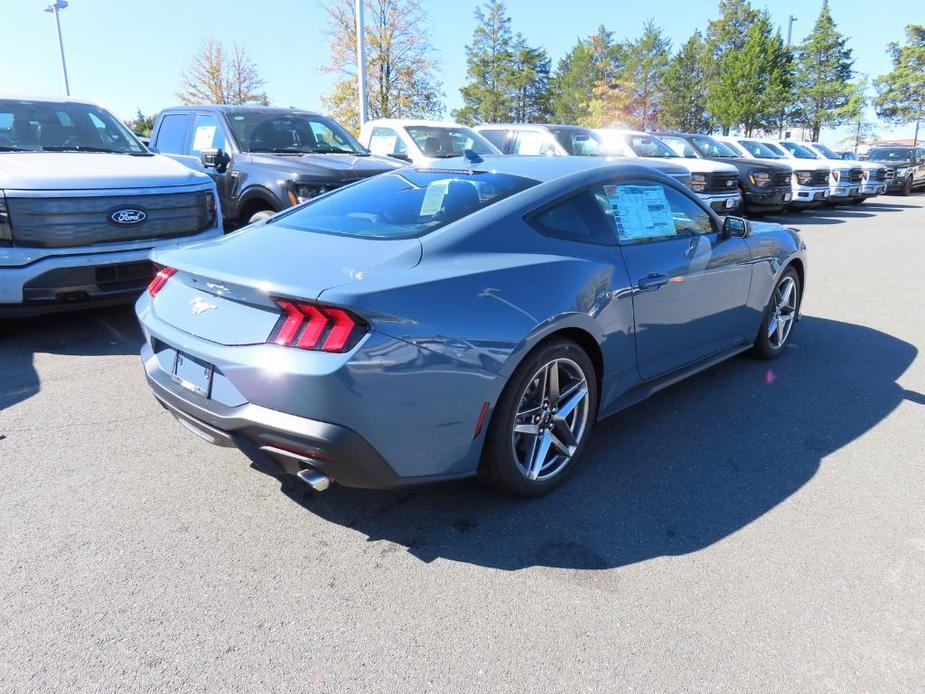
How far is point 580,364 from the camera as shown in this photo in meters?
3.09

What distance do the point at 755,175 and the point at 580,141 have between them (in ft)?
16.0

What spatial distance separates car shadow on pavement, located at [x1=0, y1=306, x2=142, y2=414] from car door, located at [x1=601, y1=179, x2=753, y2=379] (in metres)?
3.72

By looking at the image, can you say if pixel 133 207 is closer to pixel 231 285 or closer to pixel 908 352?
pixel 231 285

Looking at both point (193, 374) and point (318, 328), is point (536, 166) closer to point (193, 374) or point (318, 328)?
point (318, 328)

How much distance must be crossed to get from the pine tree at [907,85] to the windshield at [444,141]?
53.0 meters

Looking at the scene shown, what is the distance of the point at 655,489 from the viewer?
124 inches

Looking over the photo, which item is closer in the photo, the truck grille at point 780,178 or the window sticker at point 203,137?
the window sticker at point 203,137

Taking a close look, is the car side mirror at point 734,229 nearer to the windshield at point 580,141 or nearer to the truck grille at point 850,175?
the windshield at point 580,141

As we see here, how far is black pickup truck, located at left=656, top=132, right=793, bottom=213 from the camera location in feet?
48.3

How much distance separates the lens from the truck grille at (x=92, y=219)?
4699mm

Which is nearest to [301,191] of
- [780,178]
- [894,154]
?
[780,178]

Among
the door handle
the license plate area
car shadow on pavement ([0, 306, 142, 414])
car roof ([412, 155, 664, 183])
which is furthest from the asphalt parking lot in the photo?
car roof ([412, 155, 664, 183])

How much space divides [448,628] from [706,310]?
259 centimetres

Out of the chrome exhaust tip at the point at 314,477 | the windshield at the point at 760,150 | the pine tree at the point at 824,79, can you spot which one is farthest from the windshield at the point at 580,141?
the pine tree at the point at 824,79
